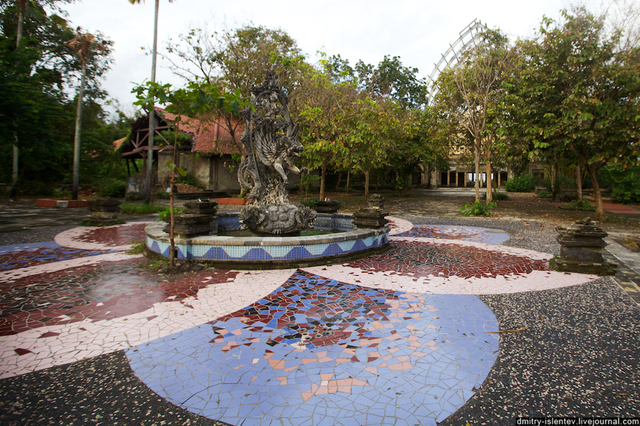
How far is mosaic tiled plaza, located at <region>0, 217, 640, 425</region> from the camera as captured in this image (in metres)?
2.50

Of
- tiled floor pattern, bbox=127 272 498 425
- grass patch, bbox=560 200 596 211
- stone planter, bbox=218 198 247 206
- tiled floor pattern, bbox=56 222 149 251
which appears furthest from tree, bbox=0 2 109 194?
grass patch, bbox=560 200 596 211

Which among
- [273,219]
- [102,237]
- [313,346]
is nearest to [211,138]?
[102,237]

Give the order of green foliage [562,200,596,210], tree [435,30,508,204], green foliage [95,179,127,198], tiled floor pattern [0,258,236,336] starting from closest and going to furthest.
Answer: tiled floor pattern [0,258,236,336], tree [435,30,508,204], green foliage [562,200,596,210], green foliage [95,179,127,198]

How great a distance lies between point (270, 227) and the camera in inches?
308

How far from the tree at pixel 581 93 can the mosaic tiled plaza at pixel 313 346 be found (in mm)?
8271

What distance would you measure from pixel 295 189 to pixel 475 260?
2235 centimetres

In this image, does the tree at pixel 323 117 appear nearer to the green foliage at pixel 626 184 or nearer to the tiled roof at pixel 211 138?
the tiled roof at pixel 211 138

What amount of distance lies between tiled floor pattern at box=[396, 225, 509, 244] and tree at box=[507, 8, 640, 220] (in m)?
4.34

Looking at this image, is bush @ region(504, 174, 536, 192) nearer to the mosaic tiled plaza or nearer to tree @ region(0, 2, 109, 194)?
the mosaic tiled plaza

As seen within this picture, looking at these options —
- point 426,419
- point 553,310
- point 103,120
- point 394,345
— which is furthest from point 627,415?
point 103,120

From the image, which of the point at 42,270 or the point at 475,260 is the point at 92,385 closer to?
the point at 42,270

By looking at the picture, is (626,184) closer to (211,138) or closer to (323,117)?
(323,117)

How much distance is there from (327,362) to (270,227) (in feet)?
16.4

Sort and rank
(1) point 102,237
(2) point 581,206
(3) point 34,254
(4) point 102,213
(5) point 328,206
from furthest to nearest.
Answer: (2) point 581,206
(4) point 102,213
(5) point 328,206
(1) point 102,237
(3) point 34,254
